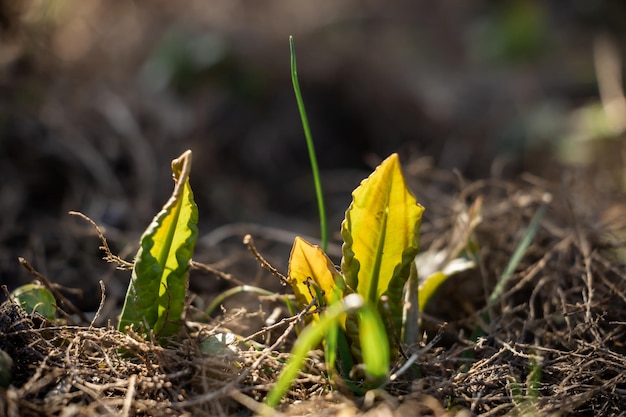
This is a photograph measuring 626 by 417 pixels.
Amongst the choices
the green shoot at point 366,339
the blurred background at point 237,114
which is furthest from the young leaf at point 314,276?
the blurred background at point 237,114

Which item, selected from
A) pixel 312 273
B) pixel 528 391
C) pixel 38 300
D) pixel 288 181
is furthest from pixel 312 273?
pixel 288 181

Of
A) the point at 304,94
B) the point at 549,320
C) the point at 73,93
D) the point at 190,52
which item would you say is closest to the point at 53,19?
the point at 73,93

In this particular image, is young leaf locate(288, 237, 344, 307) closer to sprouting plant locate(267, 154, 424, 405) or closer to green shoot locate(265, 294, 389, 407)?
sprouting plant locate(267, 154, 424, 405)

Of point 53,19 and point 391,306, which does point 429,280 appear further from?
point 53,19

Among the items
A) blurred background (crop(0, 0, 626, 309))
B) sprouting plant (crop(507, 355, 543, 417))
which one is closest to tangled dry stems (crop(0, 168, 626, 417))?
sprouting plant (crop(507, 355, 543, 417))

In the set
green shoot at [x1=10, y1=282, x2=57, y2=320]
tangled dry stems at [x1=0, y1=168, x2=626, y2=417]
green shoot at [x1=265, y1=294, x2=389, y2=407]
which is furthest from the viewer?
green shoot at [x1=10, y1=282, x2=57, y2=320]

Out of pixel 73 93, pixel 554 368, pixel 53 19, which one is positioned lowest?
pixel 554 368

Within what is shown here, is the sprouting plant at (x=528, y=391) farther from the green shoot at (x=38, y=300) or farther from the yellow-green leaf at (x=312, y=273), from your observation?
the green shoot at (x=38, y=300)
